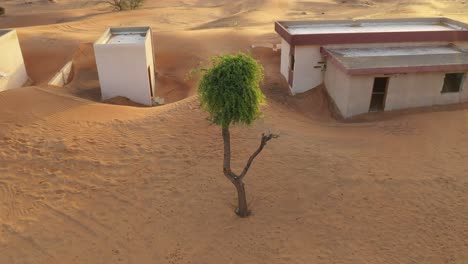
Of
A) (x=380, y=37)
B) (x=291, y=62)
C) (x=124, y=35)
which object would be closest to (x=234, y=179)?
(x=291, y=62)

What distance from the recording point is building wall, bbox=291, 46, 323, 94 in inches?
568

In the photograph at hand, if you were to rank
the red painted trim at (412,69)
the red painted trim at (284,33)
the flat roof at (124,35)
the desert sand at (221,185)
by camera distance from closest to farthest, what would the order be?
the desert sand at (221,185) → the red painted trim at (412,69) → the red painted trim at (284,33) → the flat roof at (124,35)

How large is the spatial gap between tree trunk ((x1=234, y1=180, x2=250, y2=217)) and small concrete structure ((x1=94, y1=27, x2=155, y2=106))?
861 cm

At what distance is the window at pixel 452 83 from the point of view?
1317 centimetres

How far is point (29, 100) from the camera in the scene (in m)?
13.0

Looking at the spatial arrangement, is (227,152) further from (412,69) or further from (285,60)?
(285,60)

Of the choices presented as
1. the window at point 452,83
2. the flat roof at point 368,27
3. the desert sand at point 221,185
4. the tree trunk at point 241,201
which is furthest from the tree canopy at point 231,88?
the flat roof at point 368,27

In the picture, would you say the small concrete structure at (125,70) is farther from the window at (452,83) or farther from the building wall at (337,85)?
the window at (452,83)

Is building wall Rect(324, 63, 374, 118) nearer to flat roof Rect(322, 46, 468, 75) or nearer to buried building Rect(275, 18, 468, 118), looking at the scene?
buried building Rect(275, 18, 468, 118)

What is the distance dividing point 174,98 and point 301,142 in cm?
748

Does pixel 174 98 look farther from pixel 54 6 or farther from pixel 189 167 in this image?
pixel 54 6

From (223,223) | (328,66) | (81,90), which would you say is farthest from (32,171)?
(328,66)

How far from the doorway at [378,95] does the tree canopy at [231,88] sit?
693 cm

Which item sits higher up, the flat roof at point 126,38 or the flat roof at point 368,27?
the flat roof at point 368,27
